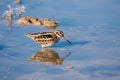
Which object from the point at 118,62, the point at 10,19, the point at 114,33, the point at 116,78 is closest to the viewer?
the point at 116,78

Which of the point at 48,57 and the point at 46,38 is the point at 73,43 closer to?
the point at 46,38

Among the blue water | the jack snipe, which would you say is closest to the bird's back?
the jack snipe

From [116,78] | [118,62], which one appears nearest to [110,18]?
[118,62]

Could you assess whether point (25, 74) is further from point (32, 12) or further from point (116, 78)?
point (32, 12)

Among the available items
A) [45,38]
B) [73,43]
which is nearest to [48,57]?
[45,38]

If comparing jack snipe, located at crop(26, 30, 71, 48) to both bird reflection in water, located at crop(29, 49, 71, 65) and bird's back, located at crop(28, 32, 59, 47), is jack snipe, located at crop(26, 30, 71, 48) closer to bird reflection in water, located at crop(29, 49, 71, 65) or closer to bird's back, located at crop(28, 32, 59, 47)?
bird's back, located at crop(28, 32, 59, 47)

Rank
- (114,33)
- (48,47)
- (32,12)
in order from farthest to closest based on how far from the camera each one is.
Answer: (32,12)
(114,33)
(48,47)
